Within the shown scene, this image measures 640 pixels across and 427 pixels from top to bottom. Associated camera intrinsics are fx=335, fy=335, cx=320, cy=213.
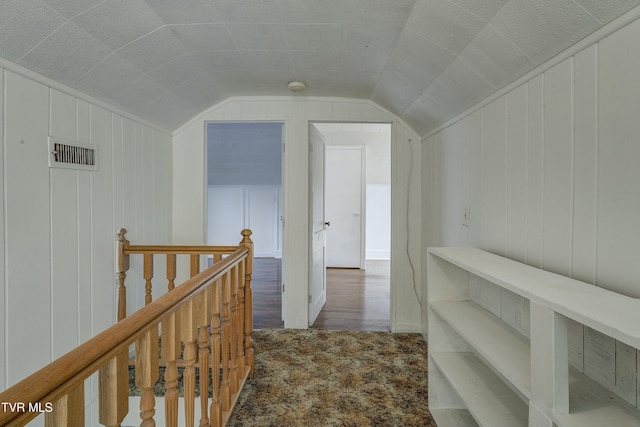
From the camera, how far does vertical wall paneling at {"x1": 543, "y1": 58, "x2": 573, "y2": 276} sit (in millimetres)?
1216

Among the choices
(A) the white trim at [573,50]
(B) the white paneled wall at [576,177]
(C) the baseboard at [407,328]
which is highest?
(A) the white trim at [573,50]

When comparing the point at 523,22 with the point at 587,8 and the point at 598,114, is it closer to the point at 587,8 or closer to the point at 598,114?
the point at 587,8

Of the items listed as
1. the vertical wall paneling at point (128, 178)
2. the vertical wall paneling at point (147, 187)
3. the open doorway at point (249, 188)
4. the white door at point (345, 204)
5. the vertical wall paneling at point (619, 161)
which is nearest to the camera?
the vertical wall paneling at point (619, 161)

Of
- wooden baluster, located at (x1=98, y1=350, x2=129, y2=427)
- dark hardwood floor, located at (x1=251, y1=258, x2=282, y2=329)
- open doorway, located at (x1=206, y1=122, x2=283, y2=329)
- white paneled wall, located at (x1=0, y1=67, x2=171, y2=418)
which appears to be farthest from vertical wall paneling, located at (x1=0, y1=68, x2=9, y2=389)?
open doorway, located at (x1=206, y1=122, x2=283, y2=329)

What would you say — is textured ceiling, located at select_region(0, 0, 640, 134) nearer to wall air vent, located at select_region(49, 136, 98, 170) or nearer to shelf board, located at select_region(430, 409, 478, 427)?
wall air vent, located at select_region(49, 136, 98, 170)

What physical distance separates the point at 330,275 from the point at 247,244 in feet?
10.6

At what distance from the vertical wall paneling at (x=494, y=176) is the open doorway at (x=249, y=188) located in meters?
3.16

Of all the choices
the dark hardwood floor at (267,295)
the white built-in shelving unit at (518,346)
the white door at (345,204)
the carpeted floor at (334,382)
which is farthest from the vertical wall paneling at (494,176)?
the white door at (345,204)

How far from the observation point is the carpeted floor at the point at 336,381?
71.1 inches

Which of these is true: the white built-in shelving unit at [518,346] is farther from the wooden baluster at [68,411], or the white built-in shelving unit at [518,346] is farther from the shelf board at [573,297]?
the wooden baluster at [68,411]

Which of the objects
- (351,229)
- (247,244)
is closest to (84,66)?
(247,244)

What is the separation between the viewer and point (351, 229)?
567 centimetres

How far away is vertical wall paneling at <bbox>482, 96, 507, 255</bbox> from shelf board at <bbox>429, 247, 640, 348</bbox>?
0.33m

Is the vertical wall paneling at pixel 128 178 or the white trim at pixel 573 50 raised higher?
the white trim at pixel 573 50
